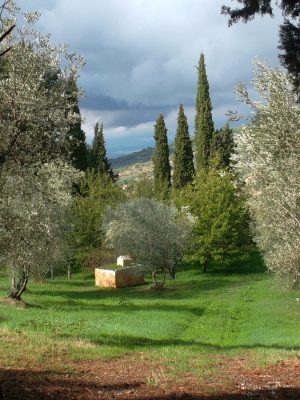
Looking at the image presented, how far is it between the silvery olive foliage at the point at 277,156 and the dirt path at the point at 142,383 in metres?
4.35

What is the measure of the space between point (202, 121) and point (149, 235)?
118 feet

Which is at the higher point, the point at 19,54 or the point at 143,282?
the point at 19,54

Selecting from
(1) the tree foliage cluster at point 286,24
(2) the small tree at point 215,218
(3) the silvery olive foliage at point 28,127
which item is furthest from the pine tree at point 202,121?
(1) the tree foliage cluster at point 286,24

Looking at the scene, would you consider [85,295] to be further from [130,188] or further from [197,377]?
[130,188]

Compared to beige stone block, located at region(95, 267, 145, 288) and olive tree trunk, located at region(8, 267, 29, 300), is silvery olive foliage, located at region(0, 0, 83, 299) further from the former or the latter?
beige stone block, located at region(95, 267, 145, 288)

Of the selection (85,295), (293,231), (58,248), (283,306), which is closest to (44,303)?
(58,248)

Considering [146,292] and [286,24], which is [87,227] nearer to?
[146,292]

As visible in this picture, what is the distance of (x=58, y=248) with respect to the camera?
118ft

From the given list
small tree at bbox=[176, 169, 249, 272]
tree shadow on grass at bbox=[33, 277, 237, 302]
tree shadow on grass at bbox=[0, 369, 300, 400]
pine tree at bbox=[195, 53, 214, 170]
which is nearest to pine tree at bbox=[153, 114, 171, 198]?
pine tree at bbox=[195, 53, 214, 170]

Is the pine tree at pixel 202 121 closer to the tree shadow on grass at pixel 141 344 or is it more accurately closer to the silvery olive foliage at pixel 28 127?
the tree shadow on grass at pixel 141 344

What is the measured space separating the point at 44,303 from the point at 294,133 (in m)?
22.9

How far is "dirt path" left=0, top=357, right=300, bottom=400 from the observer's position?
9438 mm

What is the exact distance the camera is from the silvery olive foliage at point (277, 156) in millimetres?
15344

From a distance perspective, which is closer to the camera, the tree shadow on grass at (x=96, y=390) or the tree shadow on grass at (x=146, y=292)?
the tree shadow on grass at (x=96, y=390)
